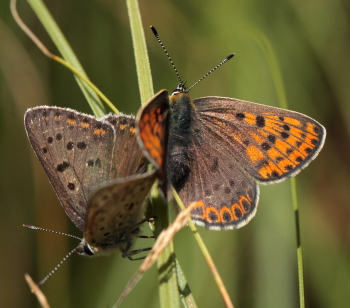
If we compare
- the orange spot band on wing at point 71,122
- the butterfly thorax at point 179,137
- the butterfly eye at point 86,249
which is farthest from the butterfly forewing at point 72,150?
the butterfly thorax at point 179,137

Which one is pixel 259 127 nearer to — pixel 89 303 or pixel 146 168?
pixel 146 168

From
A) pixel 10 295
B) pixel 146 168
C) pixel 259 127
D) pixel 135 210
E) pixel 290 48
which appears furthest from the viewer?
pixel 290 48

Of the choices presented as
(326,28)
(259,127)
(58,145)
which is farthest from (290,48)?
(58,145)

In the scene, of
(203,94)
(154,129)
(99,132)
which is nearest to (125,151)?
(99,132)

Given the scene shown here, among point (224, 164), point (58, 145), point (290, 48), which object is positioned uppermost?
point (290, 48)

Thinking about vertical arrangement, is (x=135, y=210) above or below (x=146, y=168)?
below

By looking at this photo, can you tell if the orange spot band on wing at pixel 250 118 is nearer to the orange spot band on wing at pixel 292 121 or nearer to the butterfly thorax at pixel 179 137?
the orange spot band on wing at pixel 292 121
